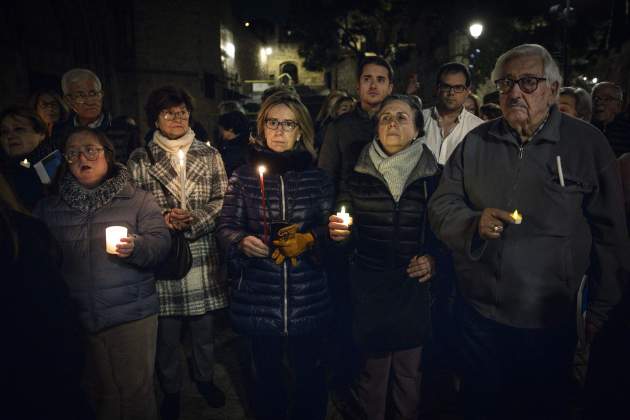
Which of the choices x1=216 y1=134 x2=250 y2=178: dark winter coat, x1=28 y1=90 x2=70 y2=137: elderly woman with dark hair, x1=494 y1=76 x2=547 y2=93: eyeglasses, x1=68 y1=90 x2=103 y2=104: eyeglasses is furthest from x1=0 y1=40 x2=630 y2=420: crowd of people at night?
x1=216 y1=134 x2=250 y2=178: dark winter coat

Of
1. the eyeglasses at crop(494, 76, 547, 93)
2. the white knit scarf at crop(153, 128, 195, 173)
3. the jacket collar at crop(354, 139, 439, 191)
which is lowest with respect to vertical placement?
the jacket collar at crop(354, 139, 439, 191)

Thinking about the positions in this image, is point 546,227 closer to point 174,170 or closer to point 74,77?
point 174,170

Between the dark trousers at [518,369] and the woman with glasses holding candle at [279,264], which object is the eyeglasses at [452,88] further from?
the dark trousers at [518,369]

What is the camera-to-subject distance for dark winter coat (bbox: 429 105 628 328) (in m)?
2.26

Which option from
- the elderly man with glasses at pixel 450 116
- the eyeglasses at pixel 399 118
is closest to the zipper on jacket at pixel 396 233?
the eyeglasses at pixel 399 118

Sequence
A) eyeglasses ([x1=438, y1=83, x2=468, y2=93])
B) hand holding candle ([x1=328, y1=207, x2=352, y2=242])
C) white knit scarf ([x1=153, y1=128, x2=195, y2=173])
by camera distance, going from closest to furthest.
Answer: hand holding candle ([x1=328, y1=207, x2=352, y2=242]) → white knit scarf ([x1=153, y1=128, x2=195, y2=173]) → eyeglasses ([x1=438, y1=83, x2=468, y2=93])

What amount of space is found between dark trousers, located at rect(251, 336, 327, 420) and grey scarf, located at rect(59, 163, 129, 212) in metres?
1.31

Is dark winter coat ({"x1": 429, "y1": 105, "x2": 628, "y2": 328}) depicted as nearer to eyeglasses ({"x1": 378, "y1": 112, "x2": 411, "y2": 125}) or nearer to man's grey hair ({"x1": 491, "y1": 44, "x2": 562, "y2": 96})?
man's grey hair ({"x1": 491, "y1": 44, "x2": 562, "y2": 96})

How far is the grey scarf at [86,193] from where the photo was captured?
2.60 meters

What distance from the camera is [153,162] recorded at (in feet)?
11.3

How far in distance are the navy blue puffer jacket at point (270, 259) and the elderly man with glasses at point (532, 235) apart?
2.92 feet

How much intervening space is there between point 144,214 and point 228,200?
0.56 meters

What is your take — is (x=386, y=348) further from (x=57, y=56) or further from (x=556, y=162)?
(x=57, y=56)

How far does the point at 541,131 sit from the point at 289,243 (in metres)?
1.53
